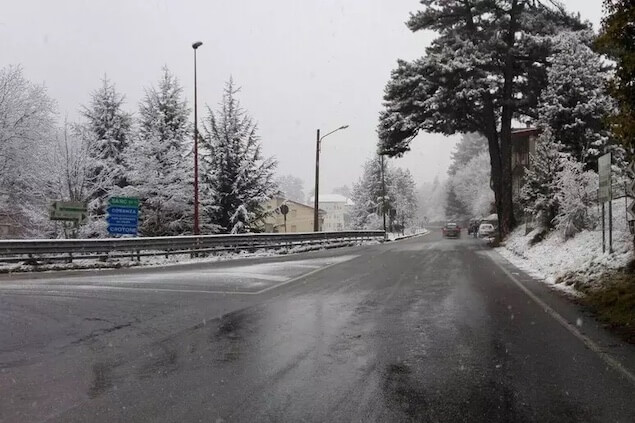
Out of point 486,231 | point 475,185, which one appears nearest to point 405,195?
point 475,185

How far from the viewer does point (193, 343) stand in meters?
6.80

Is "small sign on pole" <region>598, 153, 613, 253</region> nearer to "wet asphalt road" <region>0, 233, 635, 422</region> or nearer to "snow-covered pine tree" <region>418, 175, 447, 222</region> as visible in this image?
"wet asphalt road" <region>0, 233, 635, 422</region>

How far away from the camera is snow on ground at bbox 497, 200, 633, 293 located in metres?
12.0

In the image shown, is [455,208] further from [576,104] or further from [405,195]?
[576,104]

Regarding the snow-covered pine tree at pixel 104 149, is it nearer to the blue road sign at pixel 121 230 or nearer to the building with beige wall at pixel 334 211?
the blue road sign at pixel 121 230

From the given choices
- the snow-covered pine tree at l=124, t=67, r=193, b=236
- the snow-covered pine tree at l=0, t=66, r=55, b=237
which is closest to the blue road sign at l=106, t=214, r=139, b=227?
the snow-covered pine tree at l=124, t=67, r=193, b=236

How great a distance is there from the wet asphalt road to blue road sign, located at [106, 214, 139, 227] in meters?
11.0

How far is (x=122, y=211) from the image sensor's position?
22.5 meters

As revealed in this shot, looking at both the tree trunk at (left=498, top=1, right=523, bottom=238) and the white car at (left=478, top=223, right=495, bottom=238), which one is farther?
the white car at (left=478, top=223, right=495, bottom=238)

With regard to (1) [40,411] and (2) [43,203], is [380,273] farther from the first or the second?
(2) [43,203]

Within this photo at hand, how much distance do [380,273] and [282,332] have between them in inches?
330

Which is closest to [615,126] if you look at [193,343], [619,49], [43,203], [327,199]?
[619,49]

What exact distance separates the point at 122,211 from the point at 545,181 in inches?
720

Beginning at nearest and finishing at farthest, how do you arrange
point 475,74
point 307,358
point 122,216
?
point 307,358, point 122,216, point 475,74
